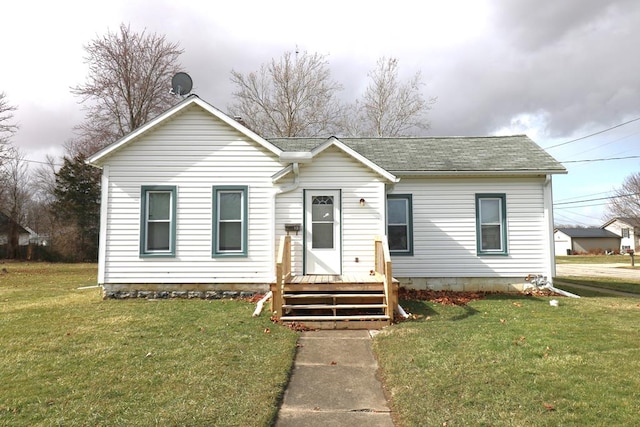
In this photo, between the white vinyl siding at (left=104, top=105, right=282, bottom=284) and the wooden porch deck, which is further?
the white vinyl siding at (left=104, top=105, right=282, bottom=284)

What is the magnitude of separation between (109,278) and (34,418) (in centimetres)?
717

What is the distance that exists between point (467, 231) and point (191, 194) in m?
7.67

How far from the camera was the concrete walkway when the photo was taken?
3.97m

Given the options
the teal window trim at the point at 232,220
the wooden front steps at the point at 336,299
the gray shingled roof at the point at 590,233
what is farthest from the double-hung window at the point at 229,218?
the gray shingled roof at the point at 590,233

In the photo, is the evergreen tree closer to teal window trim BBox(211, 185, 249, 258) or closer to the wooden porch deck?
teal window trim BBox(211, 185, 249, 258)

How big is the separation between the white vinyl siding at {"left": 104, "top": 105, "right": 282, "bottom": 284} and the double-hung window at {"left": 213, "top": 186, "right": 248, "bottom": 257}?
132 millimetres

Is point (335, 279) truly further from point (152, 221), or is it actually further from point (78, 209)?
point (78, 209)

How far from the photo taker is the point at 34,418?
375 cm

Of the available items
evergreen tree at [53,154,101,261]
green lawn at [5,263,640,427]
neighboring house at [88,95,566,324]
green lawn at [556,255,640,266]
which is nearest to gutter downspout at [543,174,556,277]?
neighboring house at [88,95,566,324]

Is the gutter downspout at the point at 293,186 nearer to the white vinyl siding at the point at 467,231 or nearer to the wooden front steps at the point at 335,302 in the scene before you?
the wooden front steps at the point at 335,302

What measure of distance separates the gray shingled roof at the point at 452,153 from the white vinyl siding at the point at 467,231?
1.39 ft

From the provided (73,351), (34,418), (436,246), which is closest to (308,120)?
(436,246)

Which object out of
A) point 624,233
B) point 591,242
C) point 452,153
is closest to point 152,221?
point 452,153

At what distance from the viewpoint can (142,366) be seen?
17.0ft
